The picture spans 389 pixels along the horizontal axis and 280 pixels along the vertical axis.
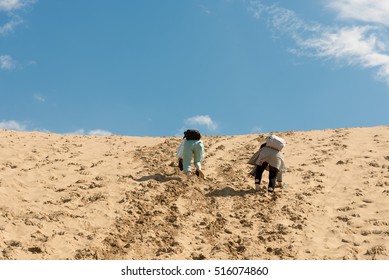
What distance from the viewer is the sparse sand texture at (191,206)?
8.48 metres

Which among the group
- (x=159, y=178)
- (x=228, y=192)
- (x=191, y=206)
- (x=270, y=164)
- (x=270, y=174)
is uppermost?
(x=159, y=178)

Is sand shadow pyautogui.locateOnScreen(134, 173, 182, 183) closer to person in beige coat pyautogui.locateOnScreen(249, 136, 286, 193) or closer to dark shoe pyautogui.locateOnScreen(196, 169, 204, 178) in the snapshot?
dark shoe pyautogui.locateOnScreen(196, 169, 204, 178)

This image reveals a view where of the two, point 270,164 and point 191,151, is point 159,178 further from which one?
point 270,164

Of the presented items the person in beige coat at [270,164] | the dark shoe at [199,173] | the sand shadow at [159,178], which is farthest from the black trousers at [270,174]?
the sand shadow at [159,178]

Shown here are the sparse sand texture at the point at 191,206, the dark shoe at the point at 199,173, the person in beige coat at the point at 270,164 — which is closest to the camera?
the sparse sand texture at the point at 191,206

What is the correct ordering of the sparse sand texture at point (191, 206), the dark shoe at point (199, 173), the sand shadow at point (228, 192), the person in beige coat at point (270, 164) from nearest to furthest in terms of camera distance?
the sparse sand texture at point (191, 206) < the person in beige coat at point (270, 164) < the sand shadow at point (228, 192) < the dark shoe at point (199, 173)

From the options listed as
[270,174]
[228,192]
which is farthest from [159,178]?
[270,174]

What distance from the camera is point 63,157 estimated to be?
14984mm

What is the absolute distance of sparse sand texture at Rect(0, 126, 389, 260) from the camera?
848cm

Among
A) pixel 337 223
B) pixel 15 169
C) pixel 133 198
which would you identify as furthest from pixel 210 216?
pixel 15 169

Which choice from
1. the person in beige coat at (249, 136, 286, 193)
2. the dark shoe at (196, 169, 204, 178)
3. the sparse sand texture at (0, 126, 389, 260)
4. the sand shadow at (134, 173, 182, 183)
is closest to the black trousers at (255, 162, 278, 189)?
the person in beige coat at (249, 136, 286, 193)

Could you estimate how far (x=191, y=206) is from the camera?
34.2 ft

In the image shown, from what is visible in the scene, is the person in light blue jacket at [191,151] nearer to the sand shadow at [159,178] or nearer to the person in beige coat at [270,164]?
the sand shadow at [159,178]

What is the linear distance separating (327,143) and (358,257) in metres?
8.25
